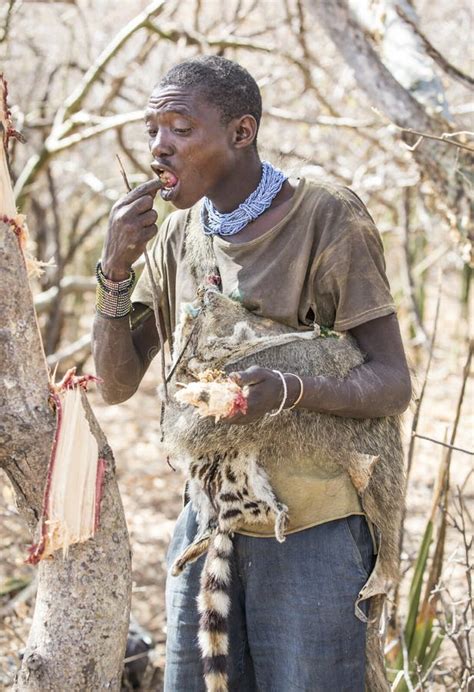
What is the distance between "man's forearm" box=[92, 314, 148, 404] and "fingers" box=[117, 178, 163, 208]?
0.31 meters

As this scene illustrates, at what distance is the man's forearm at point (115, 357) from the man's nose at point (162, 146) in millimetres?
412

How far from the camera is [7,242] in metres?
1.81

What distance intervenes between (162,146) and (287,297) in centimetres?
44

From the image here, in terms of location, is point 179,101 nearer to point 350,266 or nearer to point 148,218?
point 148,218

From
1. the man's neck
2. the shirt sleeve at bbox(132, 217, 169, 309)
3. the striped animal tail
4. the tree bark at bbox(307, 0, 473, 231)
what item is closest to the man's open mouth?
the man's neck

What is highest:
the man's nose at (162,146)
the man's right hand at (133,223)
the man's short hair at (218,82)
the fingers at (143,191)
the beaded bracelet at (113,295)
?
the man's short hair at (218,82)

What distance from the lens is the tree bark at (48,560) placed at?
1.80 m

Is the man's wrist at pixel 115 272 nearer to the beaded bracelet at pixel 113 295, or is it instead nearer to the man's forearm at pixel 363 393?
the beaded bracelet at pixel 113 295

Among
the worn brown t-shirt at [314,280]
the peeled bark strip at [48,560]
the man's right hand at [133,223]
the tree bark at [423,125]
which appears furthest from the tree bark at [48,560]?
the tree bark at [423,125]

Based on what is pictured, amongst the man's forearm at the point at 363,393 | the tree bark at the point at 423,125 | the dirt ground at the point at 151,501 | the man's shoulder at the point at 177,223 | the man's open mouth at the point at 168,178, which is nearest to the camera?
the man's forearm at the point at 363,393

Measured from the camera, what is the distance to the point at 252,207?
211 cm

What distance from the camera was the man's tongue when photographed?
204 centimetres

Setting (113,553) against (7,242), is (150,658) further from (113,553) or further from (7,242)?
(7,242)

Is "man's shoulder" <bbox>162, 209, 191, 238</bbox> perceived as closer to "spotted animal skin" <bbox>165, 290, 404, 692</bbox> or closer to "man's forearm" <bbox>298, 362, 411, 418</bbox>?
"spotted animal skin" <bbox>165, 290, 404, 692</bbox>
